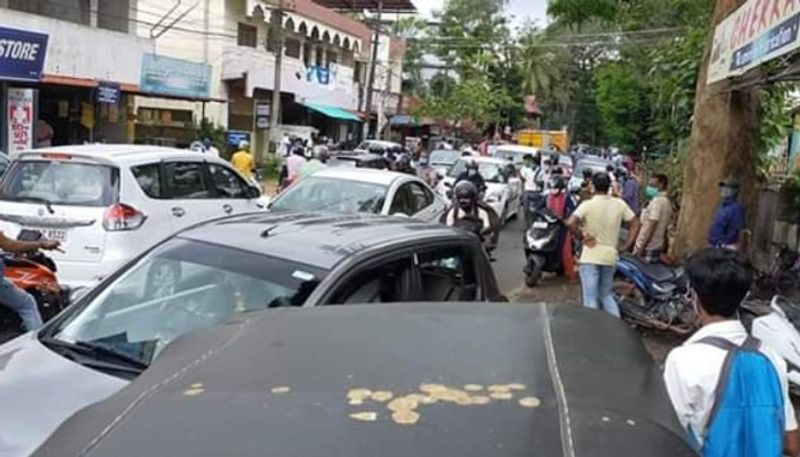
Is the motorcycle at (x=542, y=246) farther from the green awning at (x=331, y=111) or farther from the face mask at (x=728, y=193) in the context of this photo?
the green awning at (x=331, y=111)

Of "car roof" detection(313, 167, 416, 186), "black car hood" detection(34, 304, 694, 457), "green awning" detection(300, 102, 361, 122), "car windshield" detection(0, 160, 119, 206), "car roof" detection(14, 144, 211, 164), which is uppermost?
"green awning" detection(300, 102, 361, 122)

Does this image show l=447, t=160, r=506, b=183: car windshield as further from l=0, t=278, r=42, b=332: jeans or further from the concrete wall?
l=0, t=278, r=42, b=332: jeans

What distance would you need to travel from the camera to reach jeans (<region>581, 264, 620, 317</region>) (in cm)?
820

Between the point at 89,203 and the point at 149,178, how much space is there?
2.68ft

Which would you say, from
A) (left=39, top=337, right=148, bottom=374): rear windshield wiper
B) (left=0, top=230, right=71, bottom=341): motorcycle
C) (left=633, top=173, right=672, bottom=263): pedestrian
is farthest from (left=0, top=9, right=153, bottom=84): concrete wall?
(left=39, top=337, right=148, bottom=374): rear windshield wiper

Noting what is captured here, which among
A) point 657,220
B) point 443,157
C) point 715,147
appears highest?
point 715,147

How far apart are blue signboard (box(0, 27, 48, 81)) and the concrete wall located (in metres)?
0.58

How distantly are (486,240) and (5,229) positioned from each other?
6.01m

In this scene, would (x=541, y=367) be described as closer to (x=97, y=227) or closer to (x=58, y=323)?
(x=58, y=323)

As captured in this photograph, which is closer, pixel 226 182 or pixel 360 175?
pixel 360 175

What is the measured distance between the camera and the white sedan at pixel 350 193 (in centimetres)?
992

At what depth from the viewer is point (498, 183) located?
1938 centimetres

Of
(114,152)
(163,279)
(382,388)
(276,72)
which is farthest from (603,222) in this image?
(276,72)

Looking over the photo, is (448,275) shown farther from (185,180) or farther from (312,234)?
(185,180)
